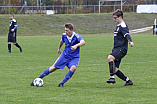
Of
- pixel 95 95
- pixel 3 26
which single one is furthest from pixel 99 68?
pixel 3 26

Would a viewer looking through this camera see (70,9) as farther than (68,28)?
Yes

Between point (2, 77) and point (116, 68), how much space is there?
3.40 m

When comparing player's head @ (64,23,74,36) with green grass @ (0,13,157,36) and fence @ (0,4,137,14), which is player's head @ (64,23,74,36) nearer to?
green grass @ (0,13,157,36)

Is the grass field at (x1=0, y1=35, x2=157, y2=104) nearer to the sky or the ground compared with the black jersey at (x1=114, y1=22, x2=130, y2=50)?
nearer to the ground

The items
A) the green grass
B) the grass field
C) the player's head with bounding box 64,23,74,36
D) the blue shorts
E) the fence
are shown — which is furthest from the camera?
the fence

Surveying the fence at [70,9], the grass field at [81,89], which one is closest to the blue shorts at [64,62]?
the grass field at [81,89]

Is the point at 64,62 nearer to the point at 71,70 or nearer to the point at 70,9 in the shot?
the point at 71,70

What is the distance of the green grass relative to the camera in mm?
45572

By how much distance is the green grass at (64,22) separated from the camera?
45.6 metres

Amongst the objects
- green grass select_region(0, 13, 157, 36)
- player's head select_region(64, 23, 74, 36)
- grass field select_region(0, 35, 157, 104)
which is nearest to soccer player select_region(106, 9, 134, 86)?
grass field select_region(0, 35, 157, 104)

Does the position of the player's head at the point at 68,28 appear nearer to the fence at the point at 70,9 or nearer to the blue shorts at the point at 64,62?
the blue shorts at the point at 64,62

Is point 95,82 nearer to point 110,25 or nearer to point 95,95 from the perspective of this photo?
point 95,95

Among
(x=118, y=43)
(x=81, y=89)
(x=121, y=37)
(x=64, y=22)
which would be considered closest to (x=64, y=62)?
(x=81, y=89)

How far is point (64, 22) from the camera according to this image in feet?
167
